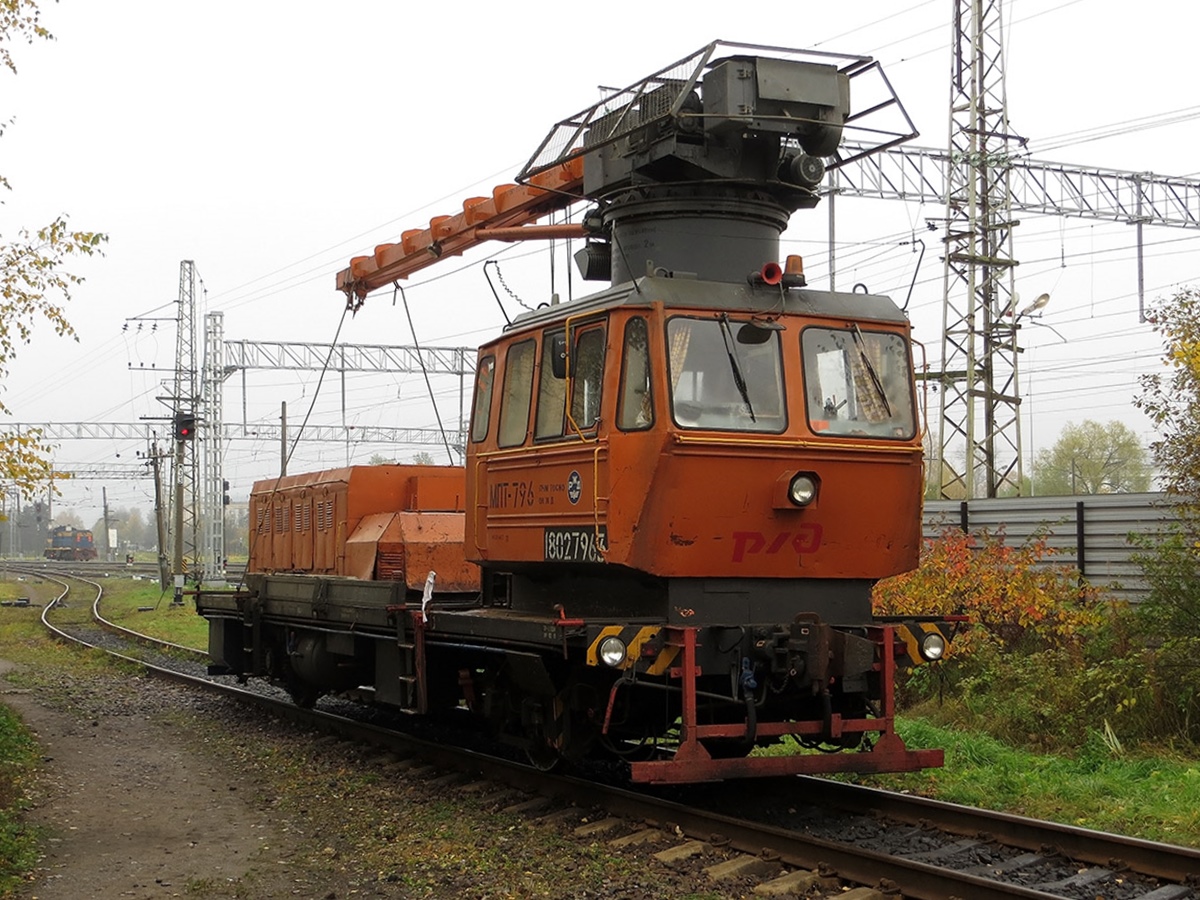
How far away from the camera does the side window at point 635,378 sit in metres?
8.38

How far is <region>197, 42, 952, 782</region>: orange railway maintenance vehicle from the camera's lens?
8.34m

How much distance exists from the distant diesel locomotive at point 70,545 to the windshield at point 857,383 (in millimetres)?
99309

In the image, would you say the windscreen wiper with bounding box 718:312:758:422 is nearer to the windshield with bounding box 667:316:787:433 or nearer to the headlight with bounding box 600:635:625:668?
the windshield with bounding box 667:316:787:433

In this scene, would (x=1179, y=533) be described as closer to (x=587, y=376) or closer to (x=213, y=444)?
(x=587, y=376)

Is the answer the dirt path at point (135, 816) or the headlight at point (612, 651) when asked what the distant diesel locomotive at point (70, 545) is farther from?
the headlight at point (612, 651)

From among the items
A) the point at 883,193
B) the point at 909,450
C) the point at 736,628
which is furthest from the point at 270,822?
the point at 883,193

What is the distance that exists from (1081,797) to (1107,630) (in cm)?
387

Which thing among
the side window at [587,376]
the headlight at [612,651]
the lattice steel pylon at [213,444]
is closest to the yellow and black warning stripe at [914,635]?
the headlight at [612,651]

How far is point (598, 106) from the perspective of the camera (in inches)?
395

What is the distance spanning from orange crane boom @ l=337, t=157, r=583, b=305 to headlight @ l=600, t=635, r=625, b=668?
4.31m

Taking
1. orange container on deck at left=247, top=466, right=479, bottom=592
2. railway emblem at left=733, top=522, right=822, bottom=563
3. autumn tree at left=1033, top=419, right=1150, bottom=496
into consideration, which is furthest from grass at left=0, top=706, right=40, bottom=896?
autumn tree at left=1033, top=419, right=1150, bottom=496

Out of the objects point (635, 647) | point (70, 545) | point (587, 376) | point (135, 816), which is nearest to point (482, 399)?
point (587, 376)

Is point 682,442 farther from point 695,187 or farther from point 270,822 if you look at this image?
point 270,822

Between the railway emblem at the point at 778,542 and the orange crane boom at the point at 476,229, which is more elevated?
the orange crane boom at the point at 476,229
